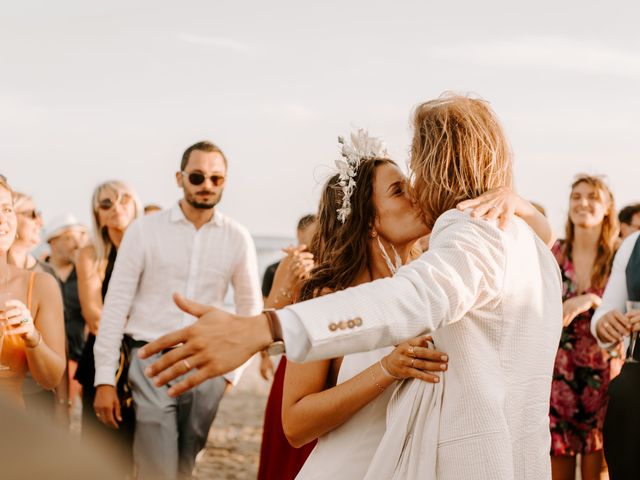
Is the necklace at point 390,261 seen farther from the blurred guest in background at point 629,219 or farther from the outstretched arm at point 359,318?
the blurred guest in background at point 629,219

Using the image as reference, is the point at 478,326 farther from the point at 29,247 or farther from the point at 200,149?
the point at 29,247

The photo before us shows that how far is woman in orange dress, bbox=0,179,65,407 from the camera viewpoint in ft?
12.7

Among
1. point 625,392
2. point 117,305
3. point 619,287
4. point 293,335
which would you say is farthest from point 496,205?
point 117,305

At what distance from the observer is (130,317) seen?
5.77m

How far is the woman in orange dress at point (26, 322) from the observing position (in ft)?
12.7

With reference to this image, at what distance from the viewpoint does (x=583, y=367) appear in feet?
20.7

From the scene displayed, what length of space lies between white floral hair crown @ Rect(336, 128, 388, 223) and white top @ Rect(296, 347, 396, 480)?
0.65 meters

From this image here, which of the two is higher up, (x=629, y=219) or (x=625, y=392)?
(x=629, y=219)

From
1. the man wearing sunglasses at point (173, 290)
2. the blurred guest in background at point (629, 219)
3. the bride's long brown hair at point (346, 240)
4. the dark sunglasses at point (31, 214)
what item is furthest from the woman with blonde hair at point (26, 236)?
the blurred guest in background at point (629, 219)

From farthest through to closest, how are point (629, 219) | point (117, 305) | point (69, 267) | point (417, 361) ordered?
point (69, 267)
point (629, 219)
point (117, 305)
point (417, 361)

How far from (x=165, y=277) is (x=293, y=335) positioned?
13.2 feet

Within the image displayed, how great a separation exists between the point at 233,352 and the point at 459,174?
1043 mm

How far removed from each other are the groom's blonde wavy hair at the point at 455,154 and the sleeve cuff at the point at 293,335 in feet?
2.70

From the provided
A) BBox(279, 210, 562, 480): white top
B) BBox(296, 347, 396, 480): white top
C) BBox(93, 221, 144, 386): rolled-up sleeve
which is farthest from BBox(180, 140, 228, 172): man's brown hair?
BBox(279, 210, 562, 480): white top
